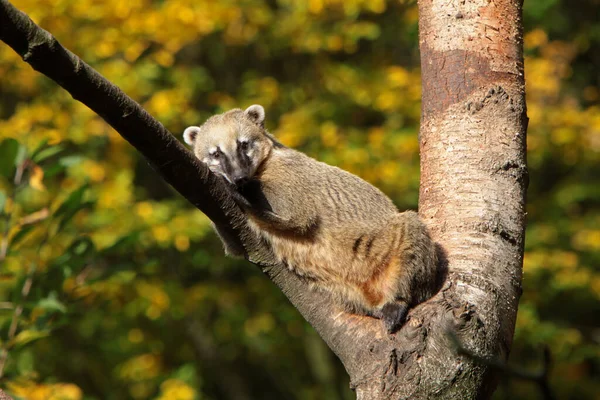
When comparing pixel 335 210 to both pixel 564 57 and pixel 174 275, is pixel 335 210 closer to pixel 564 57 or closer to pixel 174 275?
pixel 174 275

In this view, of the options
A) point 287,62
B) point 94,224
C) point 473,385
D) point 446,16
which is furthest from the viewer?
point 287,62

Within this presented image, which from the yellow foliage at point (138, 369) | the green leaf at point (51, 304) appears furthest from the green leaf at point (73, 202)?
the yellow foliage at point (138, 369)

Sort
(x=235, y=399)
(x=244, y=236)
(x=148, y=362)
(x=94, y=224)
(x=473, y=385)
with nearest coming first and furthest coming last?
(x=473, y=385)
(x=244, y=236)
(x=94, y=224)
(x=148, y=362)
(x=235, y=399)

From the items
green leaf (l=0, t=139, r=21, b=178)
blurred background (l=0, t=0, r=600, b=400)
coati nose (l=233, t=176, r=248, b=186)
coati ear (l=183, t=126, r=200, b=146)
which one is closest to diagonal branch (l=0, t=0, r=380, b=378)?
coati nose (l=233, t=176, r=248, b=186)

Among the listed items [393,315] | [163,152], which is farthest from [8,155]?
[393,315]

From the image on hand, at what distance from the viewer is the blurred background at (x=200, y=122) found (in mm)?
10023

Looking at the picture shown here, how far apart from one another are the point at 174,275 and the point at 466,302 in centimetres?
862

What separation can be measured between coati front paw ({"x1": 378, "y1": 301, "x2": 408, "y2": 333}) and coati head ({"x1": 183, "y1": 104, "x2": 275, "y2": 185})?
180cm

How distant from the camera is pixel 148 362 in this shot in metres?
11.4

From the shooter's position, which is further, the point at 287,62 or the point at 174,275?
the point at 287,62

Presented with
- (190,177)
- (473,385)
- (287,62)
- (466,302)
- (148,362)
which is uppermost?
(287,62)

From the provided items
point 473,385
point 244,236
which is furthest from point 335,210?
point 473,385

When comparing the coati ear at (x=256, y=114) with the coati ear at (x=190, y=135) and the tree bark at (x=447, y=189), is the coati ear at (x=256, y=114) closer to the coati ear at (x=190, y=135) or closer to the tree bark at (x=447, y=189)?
the coati ear at (x=190, y=135)

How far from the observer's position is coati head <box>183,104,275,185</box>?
565cm
